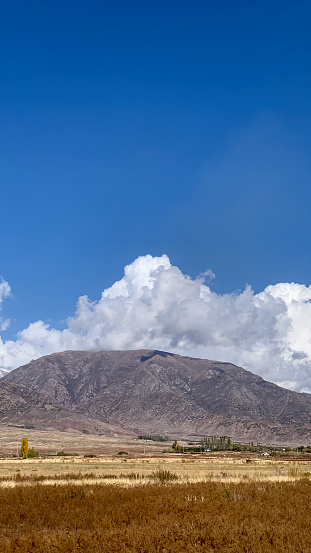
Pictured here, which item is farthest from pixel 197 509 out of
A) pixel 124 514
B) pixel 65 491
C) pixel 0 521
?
pixel 65 491

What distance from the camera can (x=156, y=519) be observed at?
12430mm

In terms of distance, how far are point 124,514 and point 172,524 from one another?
2222 millimetres

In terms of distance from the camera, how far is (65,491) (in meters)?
18.2

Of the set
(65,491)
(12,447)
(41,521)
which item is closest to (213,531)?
(41,521)

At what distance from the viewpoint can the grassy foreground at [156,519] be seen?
1008 cm

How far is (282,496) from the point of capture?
16.9 metres

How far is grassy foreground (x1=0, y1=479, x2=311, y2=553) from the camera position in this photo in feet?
33.1

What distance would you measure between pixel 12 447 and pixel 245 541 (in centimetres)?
14853

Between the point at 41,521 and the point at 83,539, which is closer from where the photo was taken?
the point at 83,539

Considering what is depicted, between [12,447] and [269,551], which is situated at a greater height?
[269,551]

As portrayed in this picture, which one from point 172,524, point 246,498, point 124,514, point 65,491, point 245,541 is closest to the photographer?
point 245,541

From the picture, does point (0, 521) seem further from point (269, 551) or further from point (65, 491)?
point (269, 551)

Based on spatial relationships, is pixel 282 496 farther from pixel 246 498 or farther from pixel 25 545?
pixel 25 545

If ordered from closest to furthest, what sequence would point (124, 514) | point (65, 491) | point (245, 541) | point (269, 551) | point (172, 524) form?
point (269, 551) < point (245, 541) < point (172, 524) < point (124, 514) < point (65, 491)
